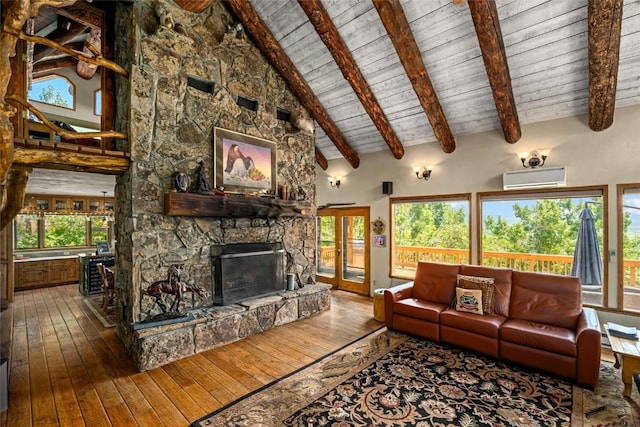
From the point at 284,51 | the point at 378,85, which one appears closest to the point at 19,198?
the point at 284,51

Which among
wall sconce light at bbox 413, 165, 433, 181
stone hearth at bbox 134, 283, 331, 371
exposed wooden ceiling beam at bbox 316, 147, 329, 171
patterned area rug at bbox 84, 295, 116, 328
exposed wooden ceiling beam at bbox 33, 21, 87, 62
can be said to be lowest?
patterned area rug at bbox 84, 295, 116, 328

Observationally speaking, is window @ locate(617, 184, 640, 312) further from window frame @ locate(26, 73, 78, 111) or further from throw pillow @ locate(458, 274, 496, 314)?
window frame @ locate(26, 73, 78, 111)

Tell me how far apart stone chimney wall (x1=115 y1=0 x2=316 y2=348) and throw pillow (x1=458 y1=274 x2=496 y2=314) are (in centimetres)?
324

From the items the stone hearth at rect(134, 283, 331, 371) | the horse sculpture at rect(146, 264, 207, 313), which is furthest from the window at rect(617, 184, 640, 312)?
the horse sculpture at rect(146, 264, 207, 313)

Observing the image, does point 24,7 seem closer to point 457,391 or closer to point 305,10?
point 305,10

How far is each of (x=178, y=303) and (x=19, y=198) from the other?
7.49 feet

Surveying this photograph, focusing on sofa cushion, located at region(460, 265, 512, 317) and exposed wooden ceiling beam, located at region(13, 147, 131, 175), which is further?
sofa cushion, located at region(460, 265, 512, 317)

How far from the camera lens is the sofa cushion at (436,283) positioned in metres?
4.33

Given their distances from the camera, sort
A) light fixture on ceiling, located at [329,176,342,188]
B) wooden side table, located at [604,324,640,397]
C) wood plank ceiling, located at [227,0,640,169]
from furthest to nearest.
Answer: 1. light fixture on ceiling, located at [329,176,342,188]
2. wood plank ceiling, located at [227,0,640,169]
3. wooden side table, located at [604,324,640,397]

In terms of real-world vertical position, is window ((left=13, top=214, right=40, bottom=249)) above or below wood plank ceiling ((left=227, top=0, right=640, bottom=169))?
below

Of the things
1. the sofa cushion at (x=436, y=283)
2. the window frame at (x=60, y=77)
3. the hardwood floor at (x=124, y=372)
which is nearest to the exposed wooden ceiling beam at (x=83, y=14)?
the window frame at (x=60, y=77)

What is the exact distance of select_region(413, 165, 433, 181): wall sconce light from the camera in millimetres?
5777

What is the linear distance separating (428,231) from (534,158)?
228cm

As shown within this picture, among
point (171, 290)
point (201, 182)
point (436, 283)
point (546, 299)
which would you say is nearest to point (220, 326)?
point (171, 290)
